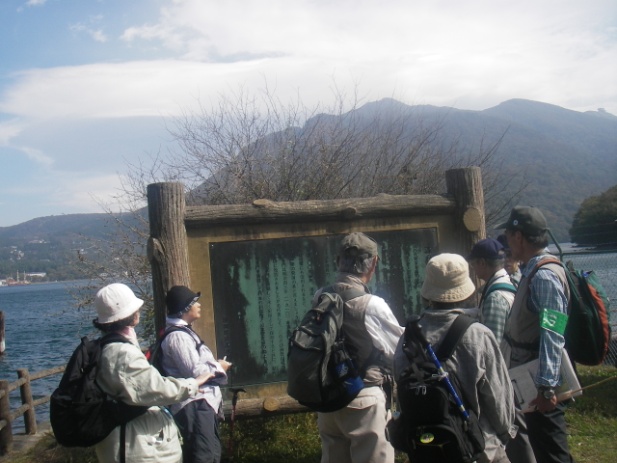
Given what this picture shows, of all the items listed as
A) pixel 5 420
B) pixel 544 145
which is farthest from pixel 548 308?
pixel 544 145

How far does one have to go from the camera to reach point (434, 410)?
2.88m

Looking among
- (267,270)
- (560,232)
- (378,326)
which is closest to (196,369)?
(378,326)

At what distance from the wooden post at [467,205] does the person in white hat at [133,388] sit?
322 centimetres

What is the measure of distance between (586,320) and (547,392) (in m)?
0.47

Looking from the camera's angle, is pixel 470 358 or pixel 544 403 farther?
pixel 544 403

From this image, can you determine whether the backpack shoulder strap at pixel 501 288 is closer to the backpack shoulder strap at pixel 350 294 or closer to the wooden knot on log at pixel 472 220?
the backpack shoulder strap at pixel 350 294

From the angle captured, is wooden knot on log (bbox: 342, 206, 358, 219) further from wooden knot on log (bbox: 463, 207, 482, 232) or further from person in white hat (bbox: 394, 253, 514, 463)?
person in white hat (bbox: 394, 253, 514, 463)

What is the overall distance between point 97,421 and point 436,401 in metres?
1.76

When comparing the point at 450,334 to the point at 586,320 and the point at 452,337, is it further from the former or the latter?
the point at 586,320

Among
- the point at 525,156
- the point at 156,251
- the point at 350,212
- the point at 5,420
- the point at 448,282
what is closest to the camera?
the point at 448,282

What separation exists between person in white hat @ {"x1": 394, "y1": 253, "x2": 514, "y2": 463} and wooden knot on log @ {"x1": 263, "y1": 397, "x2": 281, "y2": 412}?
7.81ft

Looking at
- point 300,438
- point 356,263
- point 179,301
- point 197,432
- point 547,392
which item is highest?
point 356,263

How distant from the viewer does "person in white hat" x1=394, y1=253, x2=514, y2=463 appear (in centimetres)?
299

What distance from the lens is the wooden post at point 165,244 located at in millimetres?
5340
